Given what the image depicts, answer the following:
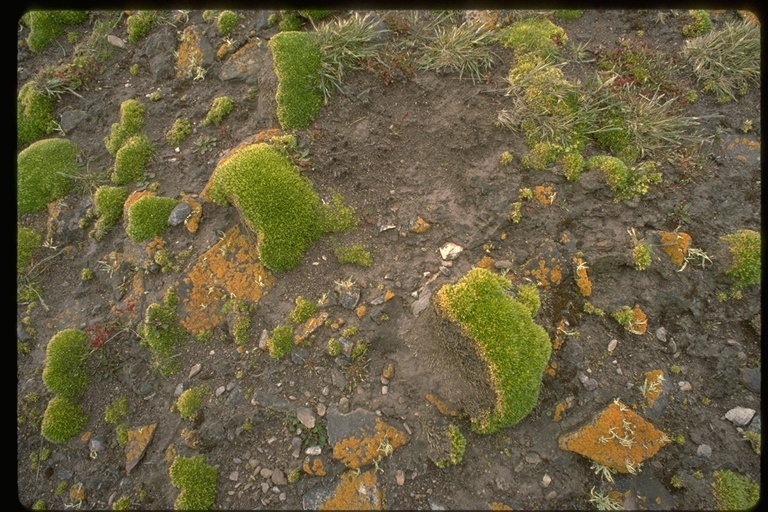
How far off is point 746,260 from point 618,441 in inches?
106

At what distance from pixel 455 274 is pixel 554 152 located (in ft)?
7.20

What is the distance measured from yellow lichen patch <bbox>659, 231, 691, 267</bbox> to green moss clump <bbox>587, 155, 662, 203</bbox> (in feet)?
2.12

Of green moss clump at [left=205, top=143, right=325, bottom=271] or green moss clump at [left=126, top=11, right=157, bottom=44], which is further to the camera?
green moss clump at [left=126, top=11, right=157, bottom=44]

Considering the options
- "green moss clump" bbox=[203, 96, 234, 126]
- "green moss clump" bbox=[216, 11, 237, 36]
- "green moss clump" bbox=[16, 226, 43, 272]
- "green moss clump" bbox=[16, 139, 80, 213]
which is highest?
"green moss clump" bbox=[216, 11, 237, 36]

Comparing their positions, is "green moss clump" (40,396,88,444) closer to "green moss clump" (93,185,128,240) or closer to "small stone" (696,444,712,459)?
"green moss clump" (93,185,128,240)

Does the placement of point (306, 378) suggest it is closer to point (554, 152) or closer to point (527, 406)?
point (527, 406)

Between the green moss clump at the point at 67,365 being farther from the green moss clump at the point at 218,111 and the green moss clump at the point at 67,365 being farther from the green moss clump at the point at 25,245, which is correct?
the green moss clump at the point at 218,111

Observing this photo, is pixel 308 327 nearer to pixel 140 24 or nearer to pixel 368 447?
pixel 368 447

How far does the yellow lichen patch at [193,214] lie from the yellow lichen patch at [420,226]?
288 centimetres

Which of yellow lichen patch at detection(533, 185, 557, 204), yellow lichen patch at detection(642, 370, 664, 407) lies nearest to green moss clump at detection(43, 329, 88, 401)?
yellow lichen patch at detection(533, 185, 557, 204)

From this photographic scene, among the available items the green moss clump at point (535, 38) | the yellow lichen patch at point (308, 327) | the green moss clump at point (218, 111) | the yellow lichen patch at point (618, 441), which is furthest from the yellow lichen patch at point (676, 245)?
the green moss clump at point (218, 111)

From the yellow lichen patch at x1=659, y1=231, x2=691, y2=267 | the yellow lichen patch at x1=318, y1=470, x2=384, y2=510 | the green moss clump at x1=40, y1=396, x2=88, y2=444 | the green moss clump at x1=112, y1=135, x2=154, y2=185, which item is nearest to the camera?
the yellow lichen patch at x1=318, y1=470, x2=384, y2=510

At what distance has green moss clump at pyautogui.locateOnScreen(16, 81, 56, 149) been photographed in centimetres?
719

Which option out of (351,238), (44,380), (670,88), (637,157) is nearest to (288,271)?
(351,238)
